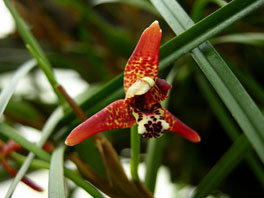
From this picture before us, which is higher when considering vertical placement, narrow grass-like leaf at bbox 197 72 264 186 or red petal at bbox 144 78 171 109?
red petal at bbox 144 78 171 109

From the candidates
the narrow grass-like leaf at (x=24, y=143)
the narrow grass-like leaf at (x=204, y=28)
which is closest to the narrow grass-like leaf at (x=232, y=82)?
the narrow grass-like leaf at (x=204, y=28)

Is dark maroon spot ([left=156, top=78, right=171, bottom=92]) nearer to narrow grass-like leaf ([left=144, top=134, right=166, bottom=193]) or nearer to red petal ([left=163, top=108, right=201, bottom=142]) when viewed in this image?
red petal ([left=163, top=108, right=201, bottom=142])

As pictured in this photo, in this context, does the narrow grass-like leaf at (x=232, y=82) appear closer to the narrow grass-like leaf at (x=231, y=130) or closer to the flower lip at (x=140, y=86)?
the flower lip at (x=140, y=86)

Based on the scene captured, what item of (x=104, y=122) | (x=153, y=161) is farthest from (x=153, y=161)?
(x=104, y=122)

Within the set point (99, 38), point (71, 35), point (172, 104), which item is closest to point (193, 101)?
point (172, 104)

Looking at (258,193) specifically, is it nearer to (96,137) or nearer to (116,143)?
(116,143)

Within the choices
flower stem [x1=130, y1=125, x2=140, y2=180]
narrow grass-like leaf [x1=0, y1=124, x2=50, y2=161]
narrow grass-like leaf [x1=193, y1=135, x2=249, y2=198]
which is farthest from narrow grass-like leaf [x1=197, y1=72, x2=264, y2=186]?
narrow grass-like leaf [x1=0, y1=124, x2=50, y2=161]
